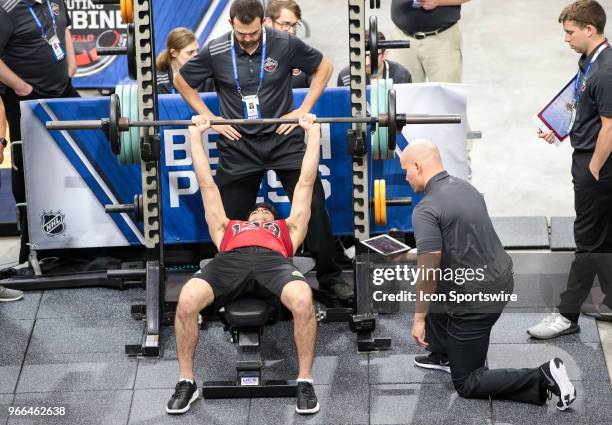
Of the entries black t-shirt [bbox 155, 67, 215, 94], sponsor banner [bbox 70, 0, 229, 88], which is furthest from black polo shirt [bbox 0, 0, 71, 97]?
sponsor banner [bbox 70, 0, 229, 88]

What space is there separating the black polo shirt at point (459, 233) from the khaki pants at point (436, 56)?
10.2ft

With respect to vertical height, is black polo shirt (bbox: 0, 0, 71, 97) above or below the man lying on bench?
above

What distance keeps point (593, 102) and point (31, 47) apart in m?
3.89

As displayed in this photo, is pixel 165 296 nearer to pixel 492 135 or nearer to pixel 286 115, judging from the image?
pixel 286 115

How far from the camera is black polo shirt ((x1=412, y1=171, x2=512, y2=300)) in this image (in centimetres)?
613

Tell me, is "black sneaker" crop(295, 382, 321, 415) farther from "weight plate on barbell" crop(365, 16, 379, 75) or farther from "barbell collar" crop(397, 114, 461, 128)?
"weight plate on barbell" crop(365, 16, 379, 75)

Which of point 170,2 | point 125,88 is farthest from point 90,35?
point 125,88

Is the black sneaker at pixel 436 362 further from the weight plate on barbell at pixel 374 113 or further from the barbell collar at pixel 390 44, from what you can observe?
the barbell collar at pixel 390 44

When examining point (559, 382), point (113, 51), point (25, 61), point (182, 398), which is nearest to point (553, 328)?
point (559, 382)

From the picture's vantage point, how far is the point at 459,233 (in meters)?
6.18

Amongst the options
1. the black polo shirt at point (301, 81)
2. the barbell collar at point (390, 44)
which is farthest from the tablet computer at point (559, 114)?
the black polo shirt at point (301, 81)

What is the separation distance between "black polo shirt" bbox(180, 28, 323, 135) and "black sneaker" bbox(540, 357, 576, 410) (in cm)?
228

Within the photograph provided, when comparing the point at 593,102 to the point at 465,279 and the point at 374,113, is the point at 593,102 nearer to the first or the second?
the point at 374,113

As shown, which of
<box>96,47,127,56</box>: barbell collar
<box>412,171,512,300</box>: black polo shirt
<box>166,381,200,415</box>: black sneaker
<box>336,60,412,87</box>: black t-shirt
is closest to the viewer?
<box>412,171,512,300</box>: black polo shirt
